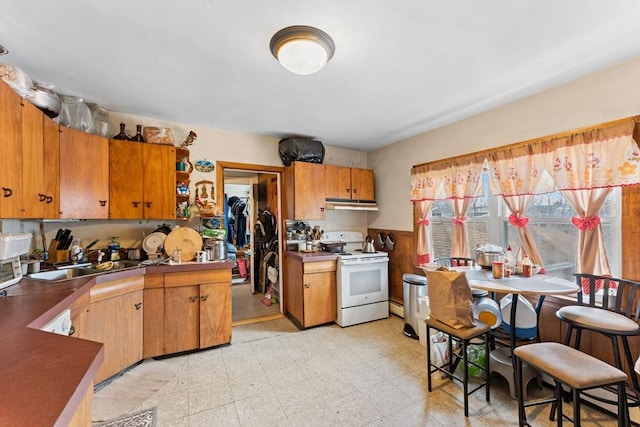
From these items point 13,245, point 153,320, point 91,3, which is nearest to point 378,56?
point 91,3

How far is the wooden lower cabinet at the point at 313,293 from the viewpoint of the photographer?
330 centimetres

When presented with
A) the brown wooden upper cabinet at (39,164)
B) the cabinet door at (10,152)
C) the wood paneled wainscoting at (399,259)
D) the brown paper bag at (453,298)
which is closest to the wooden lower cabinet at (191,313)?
the brown wooden upper cabinet at (39,164)

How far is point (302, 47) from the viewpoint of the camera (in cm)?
161

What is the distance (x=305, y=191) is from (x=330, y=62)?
1.89 meters

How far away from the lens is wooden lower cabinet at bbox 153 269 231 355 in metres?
2.55

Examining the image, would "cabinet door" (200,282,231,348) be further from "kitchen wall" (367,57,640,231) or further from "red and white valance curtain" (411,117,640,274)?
"red and white valance curtain" (411,117,640,274)

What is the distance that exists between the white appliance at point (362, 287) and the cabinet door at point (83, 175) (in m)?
2.63

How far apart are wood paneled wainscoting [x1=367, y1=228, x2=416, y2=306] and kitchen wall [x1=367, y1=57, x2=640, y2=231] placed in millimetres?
117

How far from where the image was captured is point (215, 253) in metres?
2.91

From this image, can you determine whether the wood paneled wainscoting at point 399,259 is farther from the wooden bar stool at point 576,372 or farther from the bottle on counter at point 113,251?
the bottle on counter at point 113,251

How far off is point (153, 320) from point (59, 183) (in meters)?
1.43

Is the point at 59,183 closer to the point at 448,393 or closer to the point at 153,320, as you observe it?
the point at 153,320

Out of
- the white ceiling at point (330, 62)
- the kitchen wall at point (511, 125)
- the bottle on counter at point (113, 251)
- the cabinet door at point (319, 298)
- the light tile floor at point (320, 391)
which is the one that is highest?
the white ceiling at point (330, 62)

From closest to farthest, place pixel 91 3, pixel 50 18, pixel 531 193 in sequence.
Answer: pixel 91 3 < pixel 50 18 < pixel 531 193
